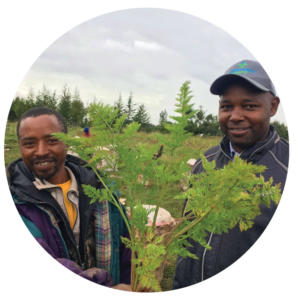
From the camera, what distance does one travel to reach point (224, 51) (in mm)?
1305

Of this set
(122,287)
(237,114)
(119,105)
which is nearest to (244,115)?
(237,114)

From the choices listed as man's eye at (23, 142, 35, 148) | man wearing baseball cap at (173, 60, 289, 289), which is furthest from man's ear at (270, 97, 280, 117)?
man's eye at (23, 142, 35, 148)

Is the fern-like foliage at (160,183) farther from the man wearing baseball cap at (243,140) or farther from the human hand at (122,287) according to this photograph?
the human hand at (122,287)

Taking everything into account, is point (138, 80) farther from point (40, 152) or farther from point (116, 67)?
point (40, 152)

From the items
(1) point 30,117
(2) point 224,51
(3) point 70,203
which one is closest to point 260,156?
(2) point 224,51

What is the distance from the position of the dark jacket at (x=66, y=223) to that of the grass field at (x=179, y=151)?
0.27 feet

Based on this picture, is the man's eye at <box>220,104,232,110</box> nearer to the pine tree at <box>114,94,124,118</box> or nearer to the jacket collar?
the jacket collar

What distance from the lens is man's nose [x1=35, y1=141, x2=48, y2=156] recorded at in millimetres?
1200

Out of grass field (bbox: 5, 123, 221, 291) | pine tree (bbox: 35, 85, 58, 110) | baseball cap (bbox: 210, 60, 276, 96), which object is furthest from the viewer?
pine tree (bbox: 35, 85, 58, 110)

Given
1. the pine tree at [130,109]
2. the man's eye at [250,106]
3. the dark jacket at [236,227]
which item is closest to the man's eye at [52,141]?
→ the pine tree at [130,109]

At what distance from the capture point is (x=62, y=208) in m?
1.34

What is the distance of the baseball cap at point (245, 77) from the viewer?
1.17 metres

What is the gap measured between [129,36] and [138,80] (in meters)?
0.23

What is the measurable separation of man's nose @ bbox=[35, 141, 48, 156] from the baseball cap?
2.65 feet
